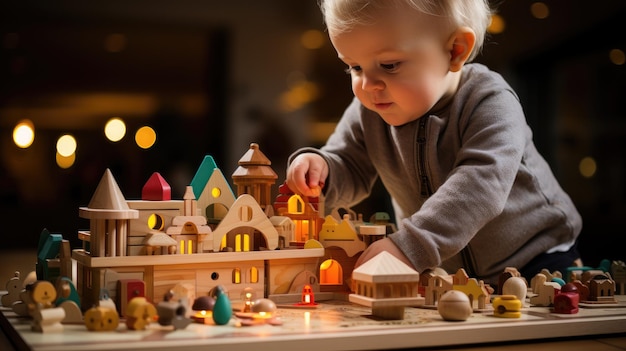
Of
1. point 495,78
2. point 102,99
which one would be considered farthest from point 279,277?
point 102,99

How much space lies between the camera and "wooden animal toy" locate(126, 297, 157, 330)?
2.53 ft

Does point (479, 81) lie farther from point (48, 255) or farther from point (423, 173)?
point (48, 255)

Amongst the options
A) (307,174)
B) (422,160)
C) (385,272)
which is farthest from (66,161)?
(385,272)

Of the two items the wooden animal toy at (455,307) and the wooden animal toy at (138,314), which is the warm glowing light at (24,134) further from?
the wooden animal toy at (455,307)

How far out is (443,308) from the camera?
2.78 ft

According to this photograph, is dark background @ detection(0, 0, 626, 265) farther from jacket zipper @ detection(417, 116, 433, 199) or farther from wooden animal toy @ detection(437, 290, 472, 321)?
wooden animal toy @ detection(437, 290, 472, 321)

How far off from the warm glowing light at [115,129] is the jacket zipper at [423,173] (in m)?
1.11

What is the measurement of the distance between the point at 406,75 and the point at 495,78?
20 centimetres

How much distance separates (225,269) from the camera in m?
0.93

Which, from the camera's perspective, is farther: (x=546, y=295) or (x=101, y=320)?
(x=546, y=295)

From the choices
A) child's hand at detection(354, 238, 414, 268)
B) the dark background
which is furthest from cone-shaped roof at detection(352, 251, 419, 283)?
the dark background

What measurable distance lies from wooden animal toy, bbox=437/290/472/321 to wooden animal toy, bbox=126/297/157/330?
0.31m

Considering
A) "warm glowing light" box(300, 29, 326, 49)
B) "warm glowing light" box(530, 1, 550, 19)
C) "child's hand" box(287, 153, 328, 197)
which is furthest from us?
"warm glowing light" box(300, 29, 326, 49)

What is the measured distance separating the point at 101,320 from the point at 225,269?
195 mm
